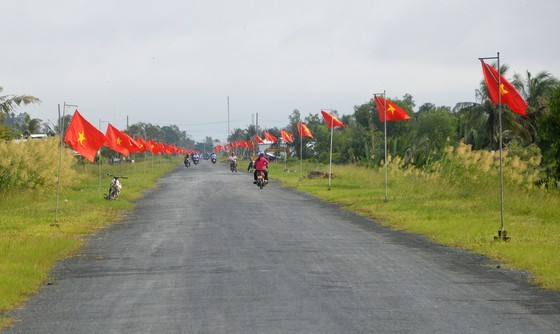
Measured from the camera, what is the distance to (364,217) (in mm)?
24875

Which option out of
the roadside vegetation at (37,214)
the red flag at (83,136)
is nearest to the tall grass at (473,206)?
the roadside vegetation at (37,214)

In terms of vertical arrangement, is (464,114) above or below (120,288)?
above

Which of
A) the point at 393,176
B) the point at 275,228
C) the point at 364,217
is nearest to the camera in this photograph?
the point at 275,228

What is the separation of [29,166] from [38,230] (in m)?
12.9

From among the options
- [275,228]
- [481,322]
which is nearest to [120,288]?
[481,322]

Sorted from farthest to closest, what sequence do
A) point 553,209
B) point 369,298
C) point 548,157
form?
point 548,157, point 553,209, point 369,298

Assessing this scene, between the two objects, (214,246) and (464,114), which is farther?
(464,114)

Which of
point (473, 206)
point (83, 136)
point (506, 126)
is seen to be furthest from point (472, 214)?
point (506, 126)

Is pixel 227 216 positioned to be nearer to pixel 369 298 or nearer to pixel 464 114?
pixel 369 298

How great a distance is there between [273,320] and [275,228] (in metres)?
11.5

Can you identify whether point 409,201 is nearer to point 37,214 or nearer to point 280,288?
point 37,214

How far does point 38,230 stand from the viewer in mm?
20422

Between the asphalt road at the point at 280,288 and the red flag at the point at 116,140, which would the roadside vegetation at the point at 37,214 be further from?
the red flag at the point at 116,140

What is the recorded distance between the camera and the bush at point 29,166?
31719mm
